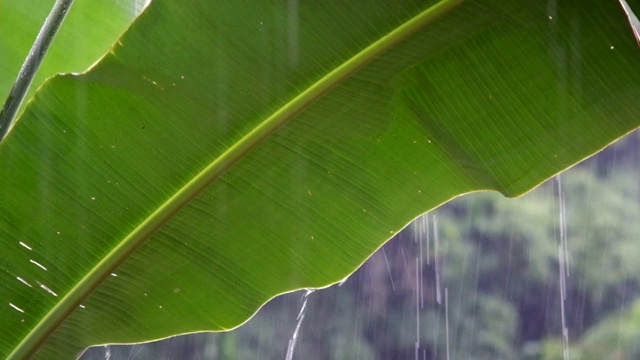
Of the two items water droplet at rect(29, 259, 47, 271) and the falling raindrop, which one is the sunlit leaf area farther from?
water droplet at rect(29, 259, 47, 271)

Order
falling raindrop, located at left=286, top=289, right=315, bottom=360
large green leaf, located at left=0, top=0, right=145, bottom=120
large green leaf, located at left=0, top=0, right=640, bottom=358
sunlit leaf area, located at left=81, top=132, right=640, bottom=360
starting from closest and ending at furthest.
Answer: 1. large green leaf, located at left=0, top=0, right=640, bottom=358
2. large green leaf, located at left=0, top=0, right=145, bottom=120
3. falling raindrop, located at left=286, top=289, right=315, bottom=360
4. sunlit leaf area, located at left=81, top=132, right=640, bottom=360

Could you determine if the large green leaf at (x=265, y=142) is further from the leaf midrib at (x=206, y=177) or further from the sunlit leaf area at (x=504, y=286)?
the sunlit leaf area at (x=504, y=286)

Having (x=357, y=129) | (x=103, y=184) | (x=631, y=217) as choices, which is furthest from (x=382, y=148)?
(x=631, y=217)

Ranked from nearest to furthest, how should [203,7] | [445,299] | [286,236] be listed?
[203,7] < [286,236] < [445,299]

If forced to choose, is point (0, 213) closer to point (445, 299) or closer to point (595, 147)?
point (595, 147)

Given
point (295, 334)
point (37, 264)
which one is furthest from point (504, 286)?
point (37, 264)

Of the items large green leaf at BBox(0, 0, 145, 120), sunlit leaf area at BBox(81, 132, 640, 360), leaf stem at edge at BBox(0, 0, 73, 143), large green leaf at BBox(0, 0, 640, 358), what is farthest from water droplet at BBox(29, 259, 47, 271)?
sunlit leaf area at BBox(81, 132, 640, 360)
